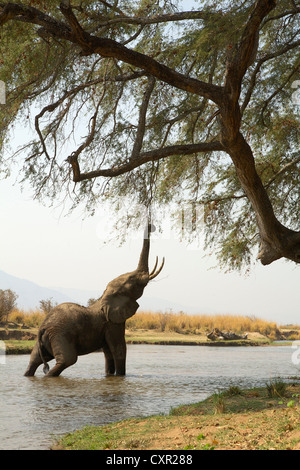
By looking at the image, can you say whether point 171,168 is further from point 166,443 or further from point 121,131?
point 166,443

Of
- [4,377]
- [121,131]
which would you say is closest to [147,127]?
[121,131]

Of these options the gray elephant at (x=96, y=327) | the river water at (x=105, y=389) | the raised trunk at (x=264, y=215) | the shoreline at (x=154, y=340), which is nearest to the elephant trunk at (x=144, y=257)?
the gray elephant at (x=96, y=327)

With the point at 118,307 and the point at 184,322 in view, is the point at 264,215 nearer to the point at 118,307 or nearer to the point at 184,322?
the point at 118,307

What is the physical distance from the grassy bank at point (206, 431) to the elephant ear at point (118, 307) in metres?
5.41

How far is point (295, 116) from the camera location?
14.1 meters

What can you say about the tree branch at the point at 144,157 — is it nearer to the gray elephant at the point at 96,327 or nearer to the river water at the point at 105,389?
the gray elephant at the point at 96,327

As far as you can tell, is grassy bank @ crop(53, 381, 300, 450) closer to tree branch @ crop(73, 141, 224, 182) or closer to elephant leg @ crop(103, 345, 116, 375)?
tree branch @ crop(73, 141, 224, 182)

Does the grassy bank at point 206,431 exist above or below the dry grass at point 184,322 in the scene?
below

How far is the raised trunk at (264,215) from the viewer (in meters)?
9.72

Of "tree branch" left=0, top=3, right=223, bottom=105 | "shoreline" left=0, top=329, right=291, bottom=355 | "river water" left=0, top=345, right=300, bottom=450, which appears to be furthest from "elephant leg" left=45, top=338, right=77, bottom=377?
"tree branch" left=0, top=3, right=223, bottom=105

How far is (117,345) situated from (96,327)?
621mm

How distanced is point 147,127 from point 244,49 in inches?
151

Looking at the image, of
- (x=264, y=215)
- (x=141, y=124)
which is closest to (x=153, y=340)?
(x=264, y=215)

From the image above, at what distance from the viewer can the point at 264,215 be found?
10461mm
